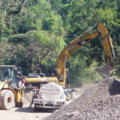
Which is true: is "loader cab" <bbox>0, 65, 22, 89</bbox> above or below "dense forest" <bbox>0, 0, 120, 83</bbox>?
below

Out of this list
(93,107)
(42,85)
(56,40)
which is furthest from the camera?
(56,40)

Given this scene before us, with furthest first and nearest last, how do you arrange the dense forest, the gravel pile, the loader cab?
the dense forest → the loader cab → the gravel pile

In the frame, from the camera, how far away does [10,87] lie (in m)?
17.4

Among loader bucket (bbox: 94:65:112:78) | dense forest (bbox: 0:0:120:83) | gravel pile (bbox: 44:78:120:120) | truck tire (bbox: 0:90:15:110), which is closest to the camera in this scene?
gravel pile (bbox: 44:78:120:120)

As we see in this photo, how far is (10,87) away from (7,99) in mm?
1079

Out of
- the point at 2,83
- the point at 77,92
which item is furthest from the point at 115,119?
the point at 77,92

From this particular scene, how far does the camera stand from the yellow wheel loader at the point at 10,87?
16359mm

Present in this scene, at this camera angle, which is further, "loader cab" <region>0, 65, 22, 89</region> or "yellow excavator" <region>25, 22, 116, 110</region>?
"loader cab" <region>0, 65, 22, 89</region>

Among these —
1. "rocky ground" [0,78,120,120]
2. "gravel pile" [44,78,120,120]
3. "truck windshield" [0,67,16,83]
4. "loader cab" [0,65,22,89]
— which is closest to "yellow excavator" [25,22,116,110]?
"rocky ground" [0,78,120,120]

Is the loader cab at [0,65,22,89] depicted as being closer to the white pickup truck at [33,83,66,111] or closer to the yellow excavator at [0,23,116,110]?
the yellow excavator at [0,23,116,110]

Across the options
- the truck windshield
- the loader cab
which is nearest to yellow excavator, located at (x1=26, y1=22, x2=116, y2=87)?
the loader cab

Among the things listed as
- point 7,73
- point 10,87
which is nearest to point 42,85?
point 10,87

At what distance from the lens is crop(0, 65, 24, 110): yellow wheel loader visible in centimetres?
1636

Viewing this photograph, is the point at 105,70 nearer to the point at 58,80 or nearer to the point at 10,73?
the point at 58,80
